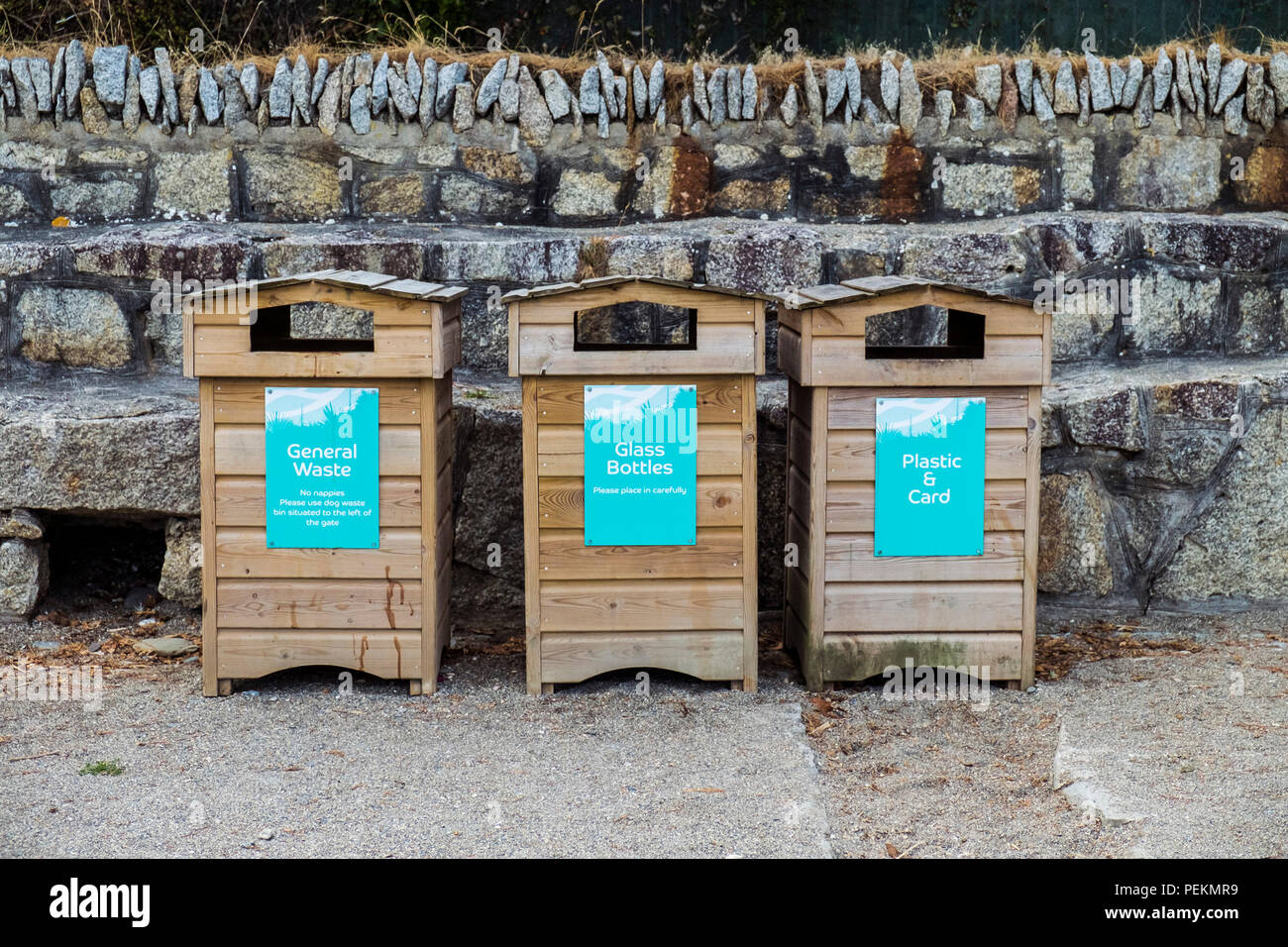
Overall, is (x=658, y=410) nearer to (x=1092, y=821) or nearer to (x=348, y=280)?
(x=348, y=280)

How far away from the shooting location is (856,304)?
463cm

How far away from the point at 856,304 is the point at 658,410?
0.76 metres

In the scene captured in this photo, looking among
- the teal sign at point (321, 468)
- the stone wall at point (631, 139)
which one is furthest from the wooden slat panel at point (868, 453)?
the stone wall at point (631, 139)

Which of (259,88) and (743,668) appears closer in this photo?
(743,668)

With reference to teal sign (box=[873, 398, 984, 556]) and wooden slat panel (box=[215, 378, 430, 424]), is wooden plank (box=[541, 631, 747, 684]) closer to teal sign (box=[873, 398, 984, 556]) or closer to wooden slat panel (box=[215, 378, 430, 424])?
teal sign (box=[873, 398, 984, 556])

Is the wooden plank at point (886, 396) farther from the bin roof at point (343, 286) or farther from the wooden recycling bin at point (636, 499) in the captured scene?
the bin roof at point (343, 286)

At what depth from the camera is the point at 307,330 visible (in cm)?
582

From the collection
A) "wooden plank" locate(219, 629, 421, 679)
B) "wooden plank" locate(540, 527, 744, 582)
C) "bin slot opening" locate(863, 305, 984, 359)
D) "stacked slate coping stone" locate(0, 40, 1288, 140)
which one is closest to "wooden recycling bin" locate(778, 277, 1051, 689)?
"wooden plank" locate(540, 527, 744, 582)

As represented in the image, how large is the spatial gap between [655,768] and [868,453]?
4.42ft

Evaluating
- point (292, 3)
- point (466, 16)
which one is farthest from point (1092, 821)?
point (292, 3)

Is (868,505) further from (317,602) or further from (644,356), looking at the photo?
(317,602)

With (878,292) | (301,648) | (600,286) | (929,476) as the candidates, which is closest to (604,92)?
(600,286)

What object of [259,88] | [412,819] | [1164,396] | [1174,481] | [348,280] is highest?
[259,88]

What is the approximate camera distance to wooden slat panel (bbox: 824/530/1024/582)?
4.77 metres
